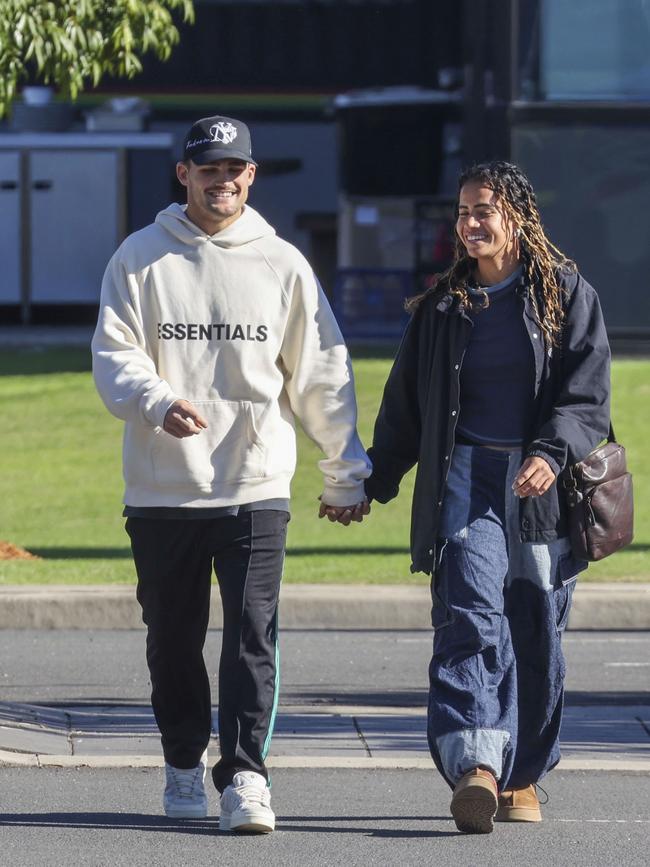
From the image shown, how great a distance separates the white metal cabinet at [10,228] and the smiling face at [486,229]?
63.4ft

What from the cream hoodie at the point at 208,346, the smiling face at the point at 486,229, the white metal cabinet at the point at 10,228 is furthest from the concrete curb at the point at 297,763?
the white metal cabinet at the point at 10,228

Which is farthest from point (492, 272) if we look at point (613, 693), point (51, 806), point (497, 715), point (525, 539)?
point (613, 693)

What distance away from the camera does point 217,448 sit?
16.3 feet

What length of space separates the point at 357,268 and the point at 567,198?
277 cm

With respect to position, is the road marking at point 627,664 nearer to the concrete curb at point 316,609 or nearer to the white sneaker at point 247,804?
the concrete curb at point 316,609

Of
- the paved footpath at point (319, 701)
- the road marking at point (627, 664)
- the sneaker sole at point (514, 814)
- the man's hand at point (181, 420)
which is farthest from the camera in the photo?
the road marking at point (627, 664)

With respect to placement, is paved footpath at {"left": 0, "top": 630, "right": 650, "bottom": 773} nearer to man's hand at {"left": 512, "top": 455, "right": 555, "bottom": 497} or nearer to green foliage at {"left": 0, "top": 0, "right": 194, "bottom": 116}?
man's hand at {"left": 512, "top": 455, "right": 555, "bottom": 497}

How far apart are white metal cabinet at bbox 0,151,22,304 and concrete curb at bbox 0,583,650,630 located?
15.5m

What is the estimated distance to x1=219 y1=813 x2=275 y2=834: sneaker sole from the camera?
4.91 m

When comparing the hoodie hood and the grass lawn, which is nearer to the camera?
the hoodie hood

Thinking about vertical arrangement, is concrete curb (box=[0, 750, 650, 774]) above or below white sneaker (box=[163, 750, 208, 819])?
below

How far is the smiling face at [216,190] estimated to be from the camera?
4957 millimetres

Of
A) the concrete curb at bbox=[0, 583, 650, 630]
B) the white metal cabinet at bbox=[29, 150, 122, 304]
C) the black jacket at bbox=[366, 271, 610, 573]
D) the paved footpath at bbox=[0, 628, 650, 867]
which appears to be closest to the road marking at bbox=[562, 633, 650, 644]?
the concrete curb at bbox=[0, 583, 650, 630]

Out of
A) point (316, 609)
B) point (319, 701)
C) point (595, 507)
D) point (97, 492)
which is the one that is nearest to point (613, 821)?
point (595, 507)
